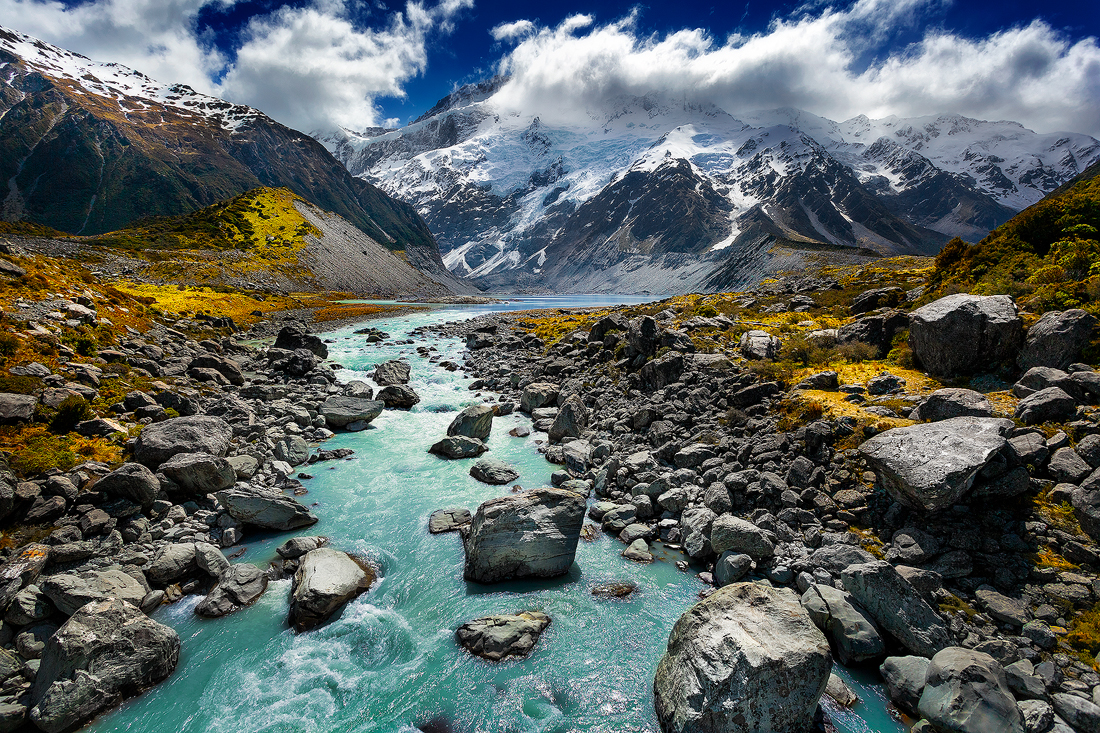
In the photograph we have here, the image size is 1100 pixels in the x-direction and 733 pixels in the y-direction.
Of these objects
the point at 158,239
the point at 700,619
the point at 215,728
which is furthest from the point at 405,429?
the point at 158,239

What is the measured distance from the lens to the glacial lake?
8914 millimetres

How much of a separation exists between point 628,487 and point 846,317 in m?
21.2

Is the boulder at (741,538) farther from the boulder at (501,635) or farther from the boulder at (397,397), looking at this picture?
the boulder at (397,397)

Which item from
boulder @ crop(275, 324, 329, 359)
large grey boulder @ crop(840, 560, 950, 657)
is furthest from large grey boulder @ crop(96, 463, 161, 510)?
boulder @ crop(275, 324, 329, 359)

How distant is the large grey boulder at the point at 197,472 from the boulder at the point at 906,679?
20.3m

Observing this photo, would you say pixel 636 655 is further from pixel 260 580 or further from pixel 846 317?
pixel 846 317

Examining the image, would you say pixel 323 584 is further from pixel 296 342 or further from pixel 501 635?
pixel 296 342

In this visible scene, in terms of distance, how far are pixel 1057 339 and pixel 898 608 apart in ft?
36.4

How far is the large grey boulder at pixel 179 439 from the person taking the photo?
50.4 feet

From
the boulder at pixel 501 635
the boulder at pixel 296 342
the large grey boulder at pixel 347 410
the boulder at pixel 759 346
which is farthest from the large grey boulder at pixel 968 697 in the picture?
the boulder at pixel 296 342

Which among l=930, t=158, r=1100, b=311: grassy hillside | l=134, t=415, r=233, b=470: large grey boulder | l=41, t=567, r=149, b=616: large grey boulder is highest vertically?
l=930, t=158, r=1100, b=311: grassy hillside

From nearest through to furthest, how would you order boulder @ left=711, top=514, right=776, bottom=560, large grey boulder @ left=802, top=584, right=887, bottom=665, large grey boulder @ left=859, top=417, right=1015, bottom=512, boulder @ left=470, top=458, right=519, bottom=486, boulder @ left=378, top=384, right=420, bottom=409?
large grey boulder @ left=802, top=584, right=887, bottom=665
large grey boulder @ left=859, top=417, right=1015, bottom=512
boulder @ left=711, top=514, right=776, bottom=560
boulder @ left=470, top=458, right=519, bottom=486
boulder @ left=378, top=384, right=420, bottom=409

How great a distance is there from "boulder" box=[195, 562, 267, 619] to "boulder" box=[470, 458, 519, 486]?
8.61 meters

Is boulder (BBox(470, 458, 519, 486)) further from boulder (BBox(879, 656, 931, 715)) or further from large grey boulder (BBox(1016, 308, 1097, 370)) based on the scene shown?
large grey boulder (BBox(1016, 308, 1097, 370))
